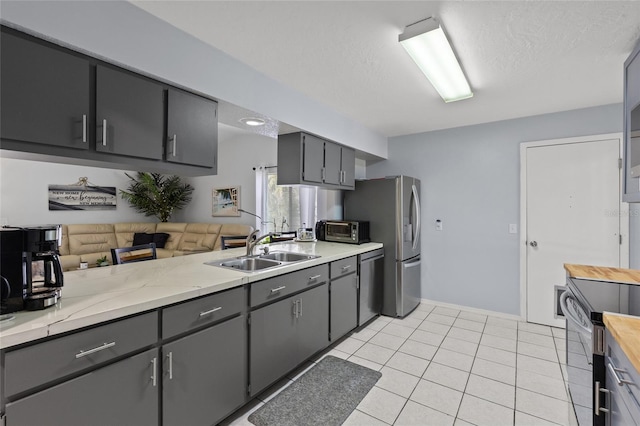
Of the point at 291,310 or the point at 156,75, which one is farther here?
the point at 291,310

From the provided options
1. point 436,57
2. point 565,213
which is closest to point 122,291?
point 436,57

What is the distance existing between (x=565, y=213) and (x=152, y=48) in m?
4.00

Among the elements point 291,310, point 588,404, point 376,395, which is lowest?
point 376,395

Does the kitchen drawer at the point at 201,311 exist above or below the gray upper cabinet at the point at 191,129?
below

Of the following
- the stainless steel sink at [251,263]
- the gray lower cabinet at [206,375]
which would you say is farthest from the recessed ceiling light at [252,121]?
the gray lower cabinet at [206,375]

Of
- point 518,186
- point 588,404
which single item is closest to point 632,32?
point 518,186

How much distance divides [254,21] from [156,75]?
0.64 meters

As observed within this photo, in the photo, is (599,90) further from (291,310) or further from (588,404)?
(291,310)

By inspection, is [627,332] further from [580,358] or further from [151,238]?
[151,238]

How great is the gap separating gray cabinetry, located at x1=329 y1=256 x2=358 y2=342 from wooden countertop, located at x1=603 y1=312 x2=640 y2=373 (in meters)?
1.83

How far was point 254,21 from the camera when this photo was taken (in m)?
1.67

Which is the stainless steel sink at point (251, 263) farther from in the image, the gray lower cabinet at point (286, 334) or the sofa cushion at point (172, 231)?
the sofa cushion at point (172, 231)

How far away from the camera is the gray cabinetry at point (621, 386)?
38.4 inches

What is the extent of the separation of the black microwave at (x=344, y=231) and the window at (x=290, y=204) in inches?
12.4
